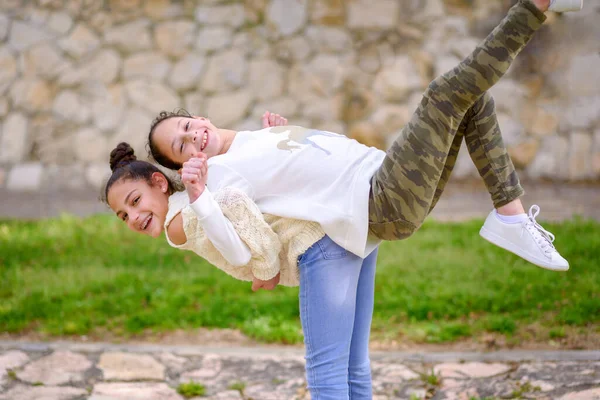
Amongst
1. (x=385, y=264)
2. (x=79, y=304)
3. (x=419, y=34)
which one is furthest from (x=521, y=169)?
(x=79, y=304)

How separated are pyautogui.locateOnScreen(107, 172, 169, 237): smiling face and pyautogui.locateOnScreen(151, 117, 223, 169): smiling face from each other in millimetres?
127

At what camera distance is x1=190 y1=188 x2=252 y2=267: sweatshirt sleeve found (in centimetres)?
224

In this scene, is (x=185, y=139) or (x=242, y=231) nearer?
(x=242, y=231)

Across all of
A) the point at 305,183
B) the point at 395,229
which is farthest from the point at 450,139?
the point at 305,183

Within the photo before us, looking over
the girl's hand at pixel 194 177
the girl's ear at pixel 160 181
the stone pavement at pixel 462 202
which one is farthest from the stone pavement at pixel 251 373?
the stone pavement at pixel 462 202

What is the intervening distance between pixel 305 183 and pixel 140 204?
0.57m

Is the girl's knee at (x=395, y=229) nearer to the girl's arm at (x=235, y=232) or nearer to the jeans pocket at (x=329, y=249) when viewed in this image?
the jeans pocket at (x=329, y=249)

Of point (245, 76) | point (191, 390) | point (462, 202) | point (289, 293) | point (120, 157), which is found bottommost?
point (191, 390)

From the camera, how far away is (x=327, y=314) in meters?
2.42

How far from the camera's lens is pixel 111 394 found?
371 cm

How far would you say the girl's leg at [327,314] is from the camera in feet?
7.94

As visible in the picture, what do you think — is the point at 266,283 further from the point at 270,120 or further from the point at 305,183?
the point at 270,120

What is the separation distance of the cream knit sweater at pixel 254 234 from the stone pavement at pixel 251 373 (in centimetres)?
138

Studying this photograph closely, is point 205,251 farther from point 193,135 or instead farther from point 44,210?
point 44,210
